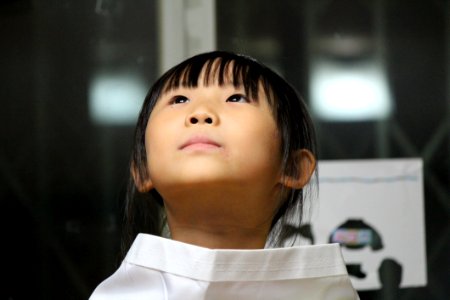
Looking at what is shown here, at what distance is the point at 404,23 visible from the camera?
3.66 feet

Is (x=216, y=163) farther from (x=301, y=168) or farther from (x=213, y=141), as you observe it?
(x=301, y=168)

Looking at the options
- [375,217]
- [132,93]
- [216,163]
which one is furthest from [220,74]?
[375,217]

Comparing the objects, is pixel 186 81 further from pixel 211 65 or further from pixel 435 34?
pixel 435 34

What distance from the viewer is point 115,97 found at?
1063mm

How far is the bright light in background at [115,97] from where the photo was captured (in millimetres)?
1061

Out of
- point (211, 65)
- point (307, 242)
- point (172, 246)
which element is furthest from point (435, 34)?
point (172, 246)

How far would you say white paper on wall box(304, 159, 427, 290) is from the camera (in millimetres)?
1093

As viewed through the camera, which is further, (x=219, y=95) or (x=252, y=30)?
(x=252, y=30)

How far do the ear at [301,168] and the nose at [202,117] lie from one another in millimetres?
114

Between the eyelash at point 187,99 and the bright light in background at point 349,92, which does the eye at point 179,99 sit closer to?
the eyelash at point 187,99

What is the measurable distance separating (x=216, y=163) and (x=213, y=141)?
0.02 meters

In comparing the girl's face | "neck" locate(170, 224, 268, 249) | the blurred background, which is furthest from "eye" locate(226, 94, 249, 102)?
the blurred background

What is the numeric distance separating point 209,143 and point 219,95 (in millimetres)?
61

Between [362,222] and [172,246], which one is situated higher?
[172,246]
